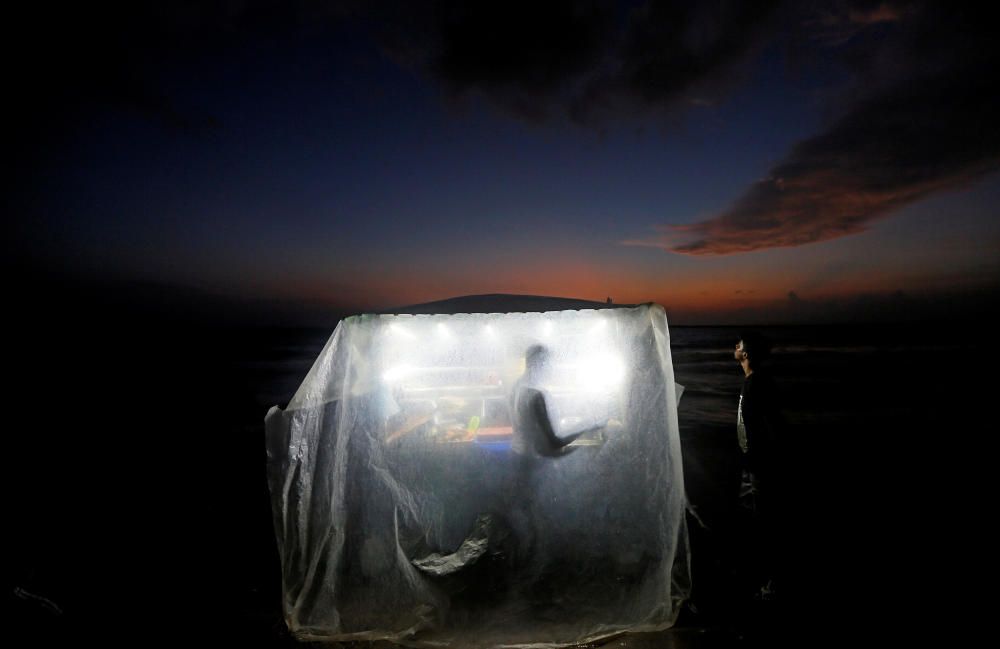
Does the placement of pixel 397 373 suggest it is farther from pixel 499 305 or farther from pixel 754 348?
pixel 754 348

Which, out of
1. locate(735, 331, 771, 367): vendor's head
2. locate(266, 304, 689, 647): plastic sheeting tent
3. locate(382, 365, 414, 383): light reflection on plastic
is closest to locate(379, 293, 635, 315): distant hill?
locate(266, 304, 689, 647): plastic sheeting tent

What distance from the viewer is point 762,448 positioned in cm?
367

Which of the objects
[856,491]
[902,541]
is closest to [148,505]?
[902,541]

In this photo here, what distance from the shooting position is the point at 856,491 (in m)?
6.79

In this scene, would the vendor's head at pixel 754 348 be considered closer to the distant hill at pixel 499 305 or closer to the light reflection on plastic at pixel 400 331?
the distant hill at pixel 499 305

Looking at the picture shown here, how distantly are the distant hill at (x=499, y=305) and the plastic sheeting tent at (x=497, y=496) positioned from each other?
18 centimetres

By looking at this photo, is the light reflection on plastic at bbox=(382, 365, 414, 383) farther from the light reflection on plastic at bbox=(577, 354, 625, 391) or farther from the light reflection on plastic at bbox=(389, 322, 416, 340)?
the light reflection on plastic at bbox=(577, 354, 625, 391)

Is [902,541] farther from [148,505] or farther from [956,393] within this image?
[956,393]

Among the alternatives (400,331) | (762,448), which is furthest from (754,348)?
(400,331)

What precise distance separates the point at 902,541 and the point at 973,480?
3975mm

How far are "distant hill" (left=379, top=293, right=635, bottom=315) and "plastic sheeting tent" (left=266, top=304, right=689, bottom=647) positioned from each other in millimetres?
183

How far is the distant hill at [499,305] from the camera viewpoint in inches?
151

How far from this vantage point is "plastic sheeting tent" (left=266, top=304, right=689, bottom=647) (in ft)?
10.6

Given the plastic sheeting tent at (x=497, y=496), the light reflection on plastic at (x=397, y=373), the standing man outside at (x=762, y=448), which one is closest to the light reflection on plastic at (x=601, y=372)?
the plastic sheeting tent at (x=497, y=496)
